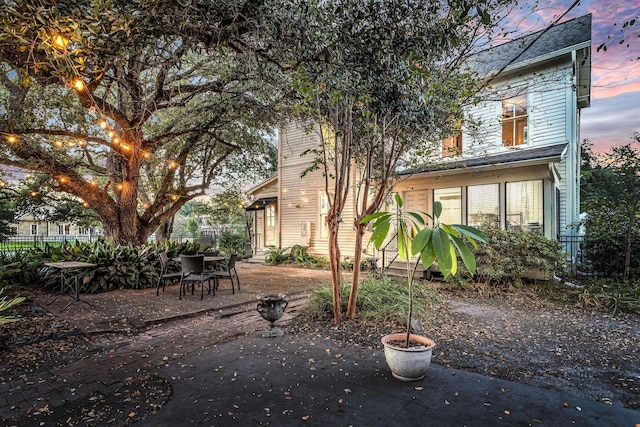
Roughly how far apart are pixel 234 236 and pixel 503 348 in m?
17.3

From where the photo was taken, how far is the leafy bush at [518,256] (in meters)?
7.64

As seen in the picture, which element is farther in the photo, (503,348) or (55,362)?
(503,348)

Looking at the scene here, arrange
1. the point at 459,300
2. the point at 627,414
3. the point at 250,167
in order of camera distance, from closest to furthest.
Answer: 1. the point at 627,414
2. the point at 459,300
3. the point at 250,167

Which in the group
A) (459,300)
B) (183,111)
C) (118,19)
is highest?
(183,111)

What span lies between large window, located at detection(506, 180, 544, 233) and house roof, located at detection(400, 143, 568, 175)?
78cm

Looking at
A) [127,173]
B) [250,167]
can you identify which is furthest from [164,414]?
[250,167]

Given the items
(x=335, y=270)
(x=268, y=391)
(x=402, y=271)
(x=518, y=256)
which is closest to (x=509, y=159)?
(x=518, y=256)

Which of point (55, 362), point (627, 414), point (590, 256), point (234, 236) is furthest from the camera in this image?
point (234, 236)

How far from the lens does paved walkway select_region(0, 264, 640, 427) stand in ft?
8.80

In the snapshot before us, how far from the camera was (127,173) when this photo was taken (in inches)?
409

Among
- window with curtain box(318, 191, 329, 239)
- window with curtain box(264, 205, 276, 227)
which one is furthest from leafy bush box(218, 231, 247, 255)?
window with curtain box(318, 191, 329, 239)

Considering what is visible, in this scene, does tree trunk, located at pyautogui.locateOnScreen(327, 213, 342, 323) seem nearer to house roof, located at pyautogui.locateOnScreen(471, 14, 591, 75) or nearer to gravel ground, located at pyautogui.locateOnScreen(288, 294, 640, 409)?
gravel ground, located at pyautogui.locateOnScreen(288, 294, 640, 409)

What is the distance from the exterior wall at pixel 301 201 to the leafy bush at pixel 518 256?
598 centimetres

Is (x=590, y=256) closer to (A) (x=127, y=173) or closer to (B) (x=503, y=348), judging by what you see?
(B) (x=503, y=348)
